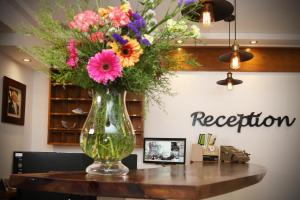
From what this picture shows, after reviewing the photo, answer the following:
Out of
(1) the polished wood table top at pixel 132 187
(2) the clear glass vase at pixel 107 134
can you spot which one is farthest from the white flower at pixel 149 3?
(1) the polished wood table top at pixel 132 187

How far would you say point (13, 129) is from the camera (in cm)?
625

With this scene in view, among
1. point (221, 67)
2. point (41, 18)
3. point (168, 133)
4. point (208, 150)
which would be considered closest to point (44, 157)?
point (41, 18)

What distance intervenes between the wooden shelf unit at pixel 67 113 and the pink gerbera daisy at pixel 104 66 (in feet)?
16.7

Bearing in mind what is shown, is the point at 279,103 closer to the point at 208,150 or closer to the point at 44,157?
the point at 208,150

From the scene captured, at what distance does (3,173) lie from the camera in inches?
239

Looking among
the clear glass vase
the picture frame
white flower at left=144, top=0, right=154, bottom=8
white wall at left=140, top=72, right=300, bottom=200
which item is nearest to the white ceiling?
white wall at left=140, top=72, right=300, bottom=200

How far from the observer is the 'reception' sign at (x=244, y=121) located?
6.39 m

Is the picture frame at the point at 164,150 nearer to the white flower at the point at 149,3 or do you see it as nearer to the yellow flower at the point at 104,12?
the white flower at the point at 149,3

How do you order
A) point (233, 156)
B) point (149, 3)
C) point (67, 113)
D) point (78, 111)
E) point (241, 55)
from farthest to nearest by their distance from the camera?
point (67, 113) → point (78, 111) → point (233, 156) → point (241, 55) → point (149, 3)

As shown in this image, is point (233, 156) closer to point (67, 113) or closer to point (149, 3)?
point (149, 3)

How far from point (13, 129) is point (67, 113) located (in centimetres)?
92

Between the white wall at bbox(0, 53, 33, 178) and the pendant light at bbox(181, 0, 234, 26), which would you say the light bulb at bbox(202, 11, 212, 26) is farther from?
the white wall at bbox(0, 53, 33, 178)

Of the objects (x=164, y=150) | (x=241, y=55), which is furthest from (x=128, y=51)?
(x=164, y=150)

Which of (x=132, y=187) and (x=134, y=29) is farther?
(x=134, y=29)
